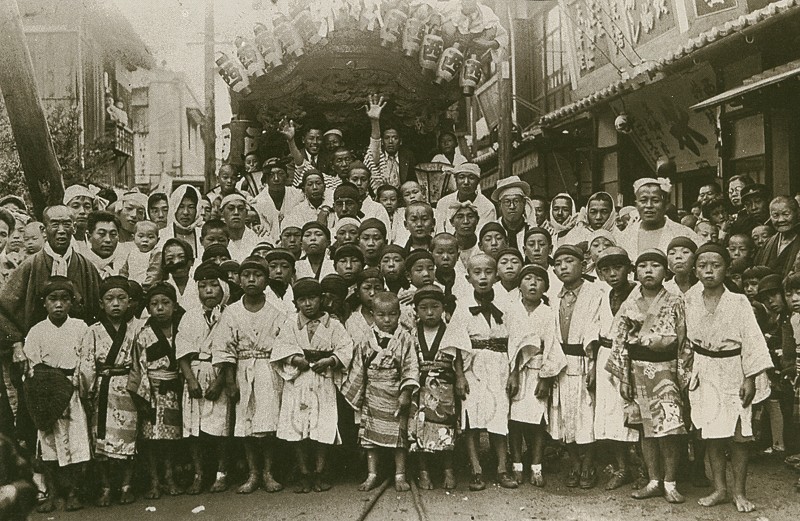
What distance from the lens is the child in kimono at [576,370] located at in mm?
4777

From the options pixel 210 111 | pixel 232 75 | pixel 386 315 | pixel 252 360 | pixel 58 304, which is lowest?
pixel 252 360

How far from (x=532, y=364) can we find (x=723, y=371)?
1210 millimetres

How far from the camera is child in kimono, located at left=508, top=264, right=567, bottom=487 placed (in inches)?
191

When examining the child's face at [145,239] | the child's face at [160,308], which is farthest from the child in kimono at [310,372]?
the child's face at [145,239]

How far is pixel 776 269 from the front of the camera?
543 cm

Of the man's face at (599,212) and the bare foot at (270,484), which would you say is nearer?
the bare foot at (270,484)

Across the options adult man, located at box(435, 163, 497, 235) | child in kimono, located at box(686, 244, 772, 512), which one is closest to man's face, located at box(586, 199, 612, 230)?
adult man, located at box(435, 163, 497, 235)

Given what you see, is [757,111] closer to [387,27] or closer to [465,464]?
[387,27]

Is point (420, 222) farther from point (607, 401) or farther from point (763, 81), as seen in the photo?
point (763, 81)

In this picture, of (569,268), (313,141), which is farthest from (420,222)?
(313,141)

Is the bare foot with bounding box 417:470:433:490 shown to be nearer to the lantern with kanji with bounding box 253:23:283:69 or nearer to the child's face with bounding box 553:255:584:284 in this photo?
the child's face with bounding box 553:255:584:284

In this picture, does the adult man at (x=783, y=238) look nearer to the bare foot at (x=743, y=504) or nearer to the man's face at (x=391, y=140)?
the bare foot at (x=743, y=504)

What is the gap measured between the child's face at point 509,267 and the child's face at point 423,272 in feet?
1.68

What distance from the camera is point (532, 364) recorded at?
194 inches
